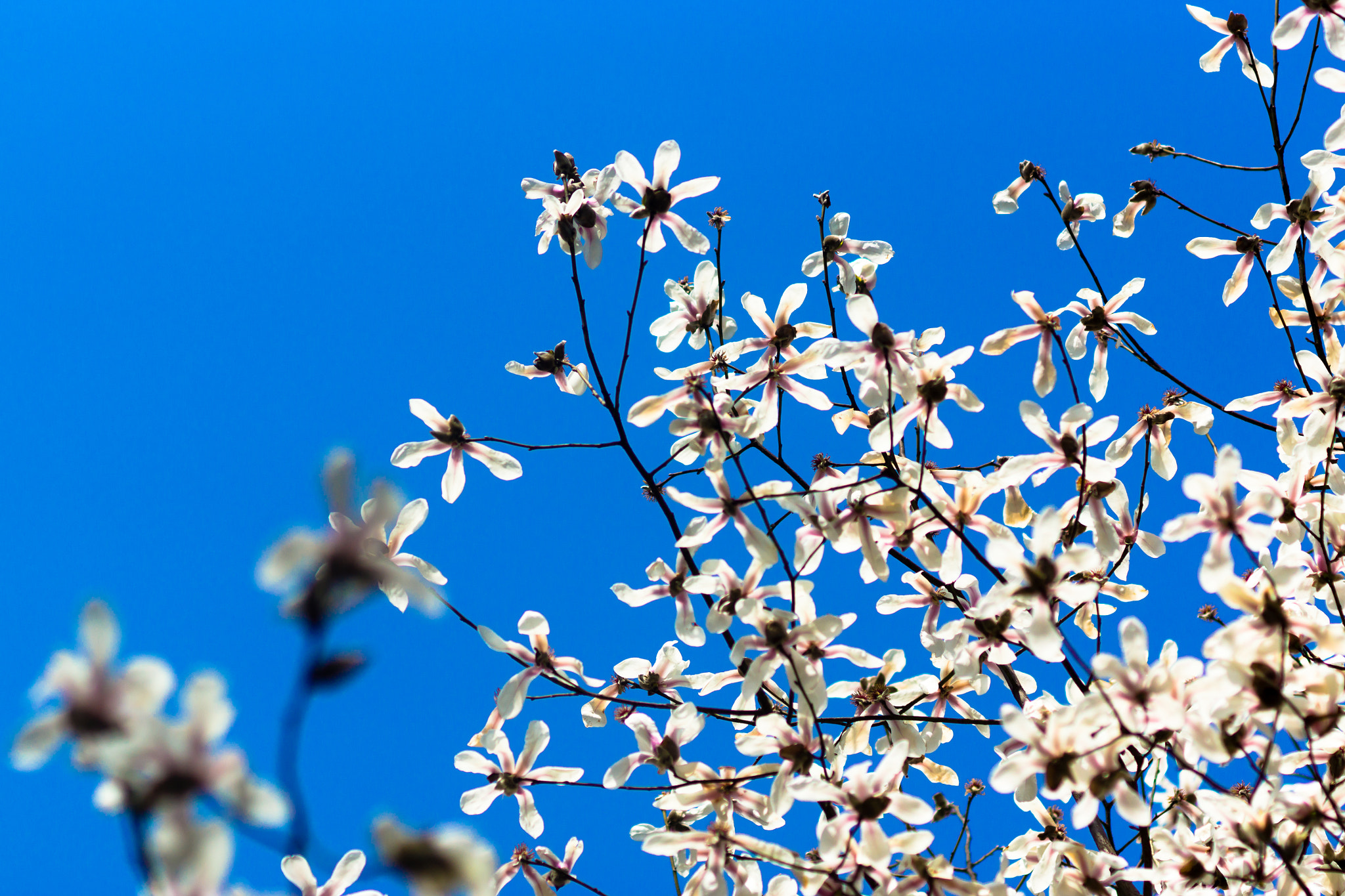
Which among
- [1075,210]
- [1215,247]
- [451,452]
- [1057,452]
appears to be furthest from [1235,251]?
[451,452]

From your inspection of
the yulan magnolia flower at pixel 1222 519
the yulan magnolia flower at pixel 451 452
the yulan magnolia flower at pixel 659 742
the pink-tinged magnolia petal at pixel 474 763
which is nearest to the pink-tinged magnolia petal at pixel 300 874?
the pink-tinged magnolia petal at pixel 474 763

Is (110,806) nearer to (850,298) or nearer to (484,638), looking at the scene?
(484,638)

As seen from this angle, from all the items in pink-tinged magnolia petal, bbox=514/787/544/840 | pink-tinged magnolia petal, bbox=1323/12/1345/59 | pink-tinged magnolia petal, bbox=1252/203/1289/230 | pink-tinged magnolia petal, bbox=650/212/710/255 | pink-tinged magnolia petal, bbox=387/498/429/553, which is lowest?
pink-tinged magnolia petal, bbox=514/787/544/840

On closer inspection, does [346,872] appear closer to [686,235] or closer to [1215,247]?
[686,235]

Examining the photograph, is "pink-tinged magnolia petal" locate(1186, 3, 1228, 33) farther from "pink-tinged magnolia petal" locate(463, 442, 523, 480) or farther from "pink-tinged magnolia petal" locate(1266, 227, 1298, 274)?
"pink-tinged magnolia petal" locate(463, 442, 523, 480)

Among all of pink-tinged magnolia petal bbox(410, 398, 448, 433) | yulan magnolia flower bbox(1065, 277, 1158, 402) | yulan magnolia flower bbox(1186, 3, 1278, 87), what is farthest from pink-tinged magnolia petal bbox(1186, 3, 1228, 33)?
pink-tinged magnolia petal bbox(410, 398, 448, 433)

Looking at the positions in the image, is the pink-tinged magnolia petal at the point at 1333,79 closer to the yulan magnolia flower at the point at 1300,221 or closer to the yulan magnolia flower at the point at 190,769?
the yulan magnolia flower at the point at 1300,221
